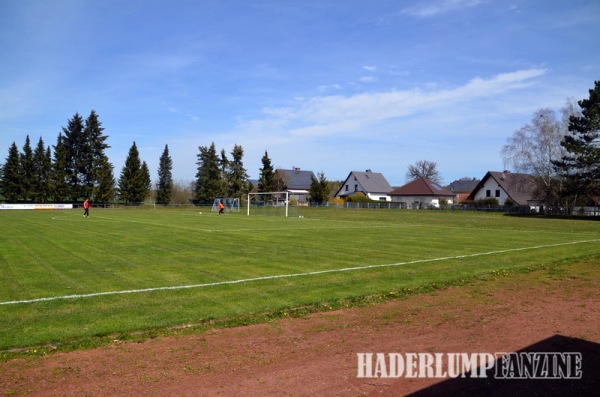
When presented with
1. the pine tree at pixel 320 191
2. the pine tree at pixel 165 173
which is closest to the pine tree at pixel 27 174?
the pine tree at pixel 165 173

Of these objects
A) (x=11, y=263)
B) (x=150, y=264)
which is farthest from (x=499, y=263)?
(x=11, y=263)

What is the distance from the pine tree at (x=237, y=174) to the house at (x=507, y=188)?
4423 centimetres

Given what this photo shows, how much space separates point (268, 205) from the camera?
5938 cm

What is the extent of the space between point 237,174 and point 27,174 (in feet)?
125

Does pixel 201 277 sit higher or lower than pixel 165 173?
lower

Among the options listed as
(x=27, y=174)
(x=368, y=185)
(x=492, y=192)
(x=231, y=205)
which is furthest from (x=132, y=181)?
(x=492, y=192)

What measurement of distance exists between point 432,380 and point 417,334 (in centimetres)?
171

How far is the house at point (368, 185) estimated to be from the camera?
9794 centimetres

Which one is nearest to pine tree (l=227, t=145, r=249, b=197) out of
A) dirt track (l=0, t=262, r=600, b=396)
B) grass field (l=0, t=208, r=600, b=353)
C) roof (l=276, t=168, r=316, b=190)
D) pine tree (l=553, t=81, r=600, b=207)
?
roof (l=276, t=168, r=316, b=190)

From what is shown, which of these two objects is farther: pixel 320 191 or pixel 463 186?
pixel 463 186

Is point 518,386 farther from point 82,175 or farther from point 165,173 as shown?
point 165,173

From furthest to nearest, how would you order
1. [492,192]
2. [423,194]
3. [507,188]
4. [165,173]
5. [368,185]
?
[165,173] → [368,185] → [423,194] → [492,192] → [507,188]

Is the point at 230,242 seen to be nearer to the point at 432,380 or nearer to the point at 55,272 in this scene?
the point at 55,272

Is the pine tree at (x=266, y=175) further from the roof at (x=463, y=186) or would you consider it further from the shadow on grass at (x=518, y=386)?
the shadow on grass at (x=518, y=386)
